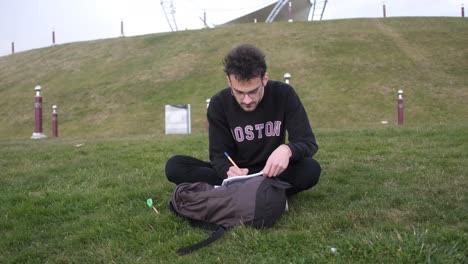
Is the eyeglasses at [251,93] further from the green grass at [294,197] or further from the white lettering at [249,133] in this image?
the green grass at [294,197]

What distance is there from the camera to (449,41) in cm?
2338

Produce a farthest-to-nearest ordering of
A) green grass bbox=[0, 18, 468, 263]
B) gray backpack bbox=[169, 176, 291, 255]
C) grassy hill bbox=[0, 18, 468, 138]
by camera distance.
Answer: grassy hill bbox=[0, 18, 468, 138]
gray backpack bbox=[169, 176, 291, 255]
green grass bbox=[0, 18, 468, 263]

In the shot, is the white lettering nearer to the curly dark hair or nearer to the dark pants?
the dark pants

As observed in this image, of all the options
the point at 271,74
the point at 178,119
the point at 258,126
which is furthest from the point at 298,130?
the point at 271,74

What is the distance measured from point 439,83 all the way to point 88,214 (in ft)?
60.9

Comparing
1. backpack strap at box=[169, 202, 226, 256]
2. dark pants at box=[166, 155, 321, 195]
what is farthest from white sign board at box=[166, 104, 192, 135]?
backpack strap at box=[169, 202, 226, 256]

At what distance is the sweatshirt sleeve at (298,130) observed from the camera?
132 inches

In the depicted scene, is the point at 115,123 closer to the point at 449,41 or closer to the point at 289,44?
the point at 289,44

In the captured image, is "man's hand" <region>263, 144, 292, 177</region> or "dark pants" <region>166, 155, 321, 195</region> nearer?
"man's hand" <region>263, 144, 292, 177</region>

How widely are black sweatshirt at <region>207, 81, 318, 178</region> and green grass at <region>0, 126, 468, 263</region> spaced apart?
1.80 feet

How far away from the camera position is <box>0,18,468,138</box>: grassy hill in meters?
17.1

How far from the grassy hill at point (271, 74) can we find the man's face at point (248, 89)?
1127 centimetres

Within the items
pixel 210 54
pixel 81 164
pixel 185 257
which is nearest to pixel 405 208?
pixel 185 257

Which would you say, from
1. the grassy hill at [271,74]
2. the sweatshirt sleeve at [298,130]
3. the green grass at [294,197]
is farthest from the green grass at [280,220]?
the grassy hill at [271,74]
